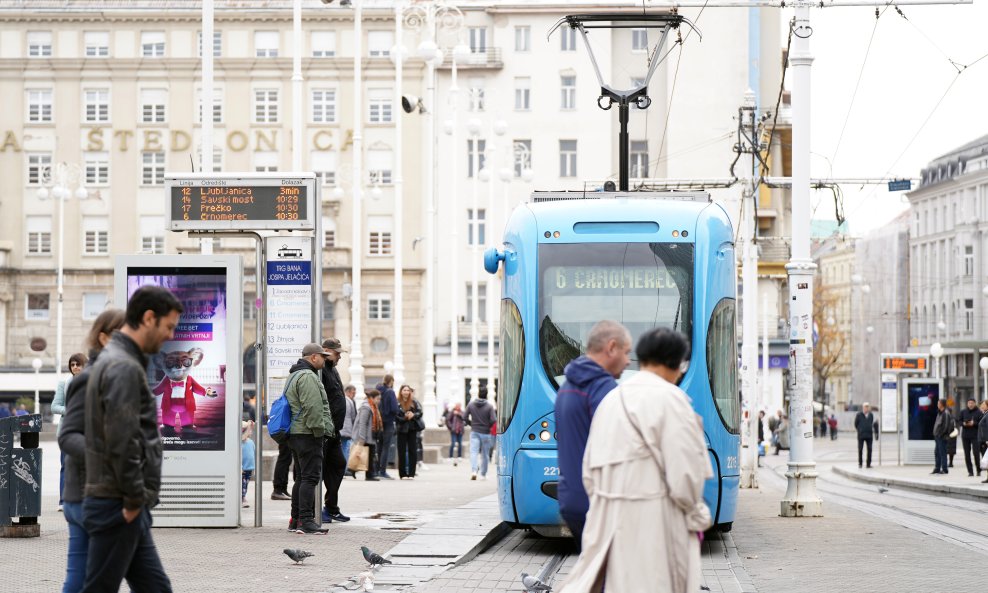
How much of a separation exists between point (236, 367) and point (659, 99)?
62054 millimetres

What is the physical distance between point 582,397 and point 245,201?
8.38m

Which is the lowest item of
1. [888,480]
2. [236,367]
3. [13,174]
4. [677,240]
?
[888,480]

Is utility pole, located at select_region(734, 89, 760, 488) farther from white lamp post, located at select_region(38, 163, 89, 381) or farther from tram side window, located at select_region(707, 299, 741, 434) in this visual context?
white lamp post, located at select_region(38, 163, 89, 381)

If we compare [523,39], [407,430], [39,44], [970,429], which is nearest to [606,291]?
[407,430]

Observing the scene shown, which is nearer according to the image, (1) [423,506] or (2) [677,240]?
(2) [677,240]

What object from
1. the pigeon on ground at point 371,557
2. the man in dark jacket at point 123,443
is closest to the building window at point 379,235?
the pigeon on ground at point 371,557

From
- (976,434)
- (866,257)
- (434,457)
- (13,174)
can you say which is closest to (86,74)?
(13,174)

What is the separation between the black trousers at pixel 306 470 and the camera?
15672 millimetres

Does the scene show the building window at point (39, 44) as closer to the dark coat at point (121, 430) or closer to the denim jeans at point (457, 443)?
the denim jeans at point (457, 443)

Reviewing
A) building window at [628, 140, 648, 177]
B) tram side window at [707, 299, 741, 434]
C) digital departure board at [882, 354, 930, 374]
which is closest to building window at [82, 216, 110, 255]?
building window at [628, 140, 648, 177]

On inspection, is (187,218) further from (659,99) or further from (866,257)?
(866,257)

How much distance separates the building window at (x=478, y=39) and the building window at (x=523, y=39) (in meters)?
1.45

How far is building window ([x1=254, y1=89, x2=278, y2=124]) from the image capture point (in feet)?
244

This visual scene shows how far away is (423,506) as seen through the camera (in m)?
21.1
